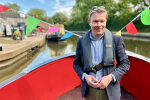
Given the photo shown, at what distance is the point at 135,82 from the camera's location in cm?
213

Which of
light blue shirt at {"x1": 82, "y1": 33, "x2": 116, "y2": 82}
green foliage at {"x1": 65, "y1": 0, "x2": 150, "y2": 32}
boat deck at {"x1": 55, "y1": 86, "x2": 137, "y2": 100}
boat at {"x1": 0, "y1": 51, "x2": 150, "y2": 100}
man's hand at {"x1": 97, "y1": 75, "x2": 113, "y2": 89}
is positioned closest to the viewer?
man's hand at {"x1": 97, "y1": 75, "x2": 113, "y2": 89}

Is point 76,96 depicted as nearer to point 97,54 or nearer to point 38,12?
point 97,54

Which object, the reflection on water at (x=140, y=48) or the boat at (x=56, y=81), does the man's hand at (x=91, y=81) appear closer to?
the boat at (x=56, y=81)

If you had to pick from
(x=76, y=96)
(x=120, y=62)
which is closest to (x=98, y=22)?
(x=120, y=62)

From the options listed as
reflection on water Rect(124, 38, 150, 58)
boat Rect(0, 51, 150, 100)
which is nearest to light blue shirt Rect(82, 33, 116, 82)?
boat Rect(0, 51, 150, 100)

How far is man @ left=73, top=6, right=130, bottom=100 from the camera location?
91 cm

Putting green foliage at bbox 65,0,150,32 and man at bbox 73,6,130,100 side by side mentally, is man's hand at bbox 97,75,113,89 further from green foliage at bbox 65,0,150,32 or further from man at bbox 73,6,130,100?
green foliage at bbox 65,0,150,32

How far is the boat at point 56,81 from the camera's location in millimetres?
1312

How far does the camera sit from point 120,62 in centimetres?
97

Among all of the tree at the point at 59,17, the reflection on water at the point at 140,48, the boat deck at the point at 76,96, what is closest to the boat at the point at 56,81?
the boat deck at the point at 76,96

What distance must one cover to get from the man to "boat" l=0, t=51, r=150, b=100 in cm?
74

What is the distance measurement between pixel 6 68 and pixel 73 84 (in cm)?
477

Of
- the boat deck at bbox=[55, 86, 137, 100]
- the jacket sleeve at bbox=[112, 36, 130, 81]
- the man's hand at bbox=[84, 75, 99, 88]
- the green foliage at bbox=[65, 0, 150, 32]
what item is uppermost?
the green foliage at bbox=[65, 0, 150, 32]

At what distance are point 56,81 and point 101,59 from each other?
1.28m
